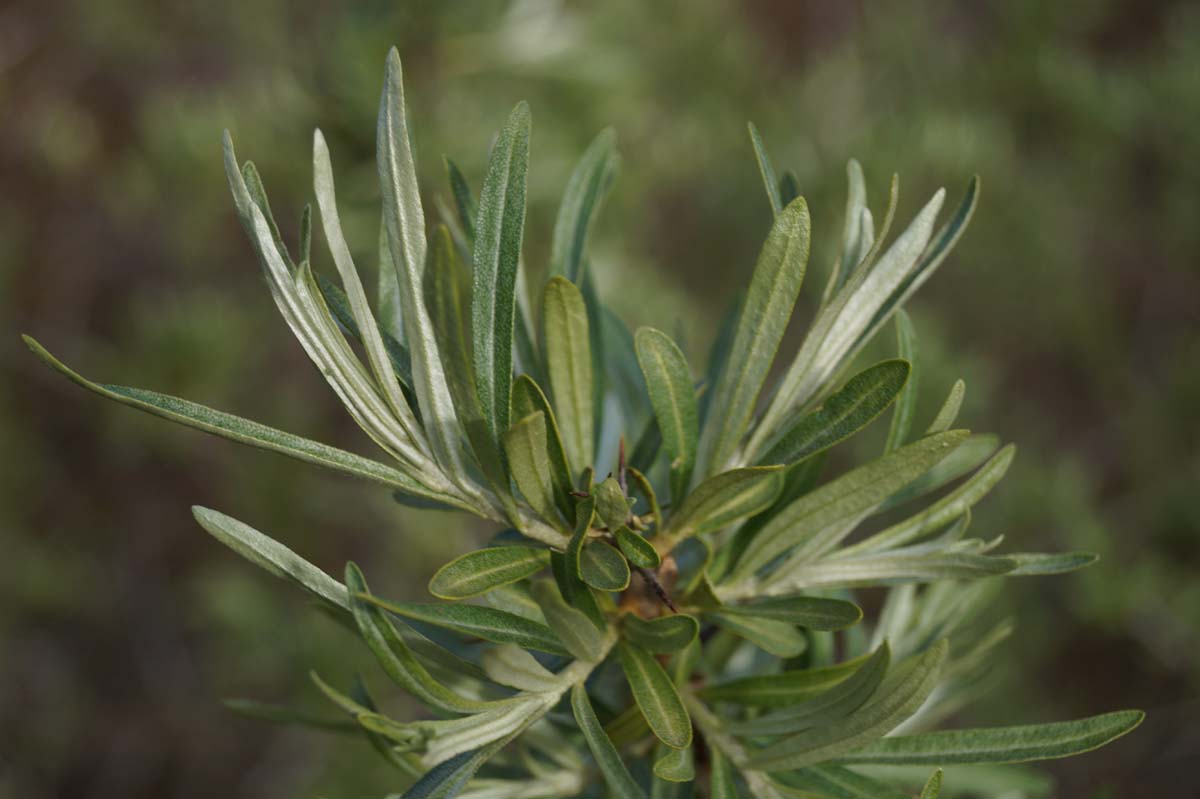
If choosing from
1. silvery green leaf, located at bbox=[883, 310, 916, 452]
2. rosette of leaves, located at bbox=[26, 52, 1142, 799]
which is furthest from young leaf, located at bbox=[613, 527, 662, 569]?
silvery green leaf, located at bbox=[883, 310, 916, 452]

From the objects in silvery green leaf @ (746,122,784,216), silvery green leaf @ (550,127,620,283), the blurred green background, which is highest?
silvery green leaf @ (746,122,784,216)

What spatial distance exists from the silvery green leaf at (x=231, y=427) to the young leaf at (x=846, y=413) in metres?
0.13

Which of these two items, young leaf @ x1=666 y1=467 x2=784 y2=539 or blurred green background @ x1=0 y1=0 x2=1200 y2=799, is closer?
young leaf @ x1=666 y1=467 x2=784 y2=539

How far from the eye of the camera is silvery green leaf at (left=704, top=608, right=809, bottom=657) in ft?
1.14

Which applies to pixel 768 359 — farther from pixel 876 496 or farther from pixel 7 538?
pixel 7 538

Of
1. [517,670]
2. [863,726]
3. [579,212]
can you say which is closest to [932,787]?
[863,726]

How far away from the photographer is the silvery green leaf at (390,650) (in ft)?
0.94

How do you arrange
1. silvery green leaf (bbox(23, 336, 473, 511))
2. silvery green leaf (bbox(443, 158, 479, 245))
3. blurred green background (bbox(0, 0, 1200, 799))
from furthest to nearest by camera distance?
blurred green background (bbox(0, 0, 1200, 799)) < silvery green leaf (bbox(443, 158, 479, 245)) < silvery green leaf (bbox(23, 336, 473, 511))

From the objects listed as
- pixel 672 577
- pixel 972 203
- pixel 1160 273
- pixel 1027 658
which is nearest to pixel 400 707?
pixel 1027 658

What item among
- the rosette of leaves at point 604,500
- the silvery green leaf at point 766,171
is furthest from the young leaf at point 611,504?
the silvery green leaf at point 766,171

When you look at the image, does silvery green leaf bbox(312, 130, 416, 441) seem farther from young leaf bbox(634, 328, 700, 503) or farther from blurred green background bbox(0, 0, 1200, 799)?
blurred green background bbox(0, 0, 1200, 799)

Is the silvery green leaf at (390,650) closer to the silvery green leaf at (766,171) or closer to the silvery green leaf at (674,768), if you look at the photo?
the silvery green leaf at (674,768)

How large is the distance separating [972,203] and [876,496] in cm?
12

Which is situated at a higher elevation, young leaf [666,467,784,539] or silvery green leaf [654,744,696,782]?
young leaf [666,467,784,539]
